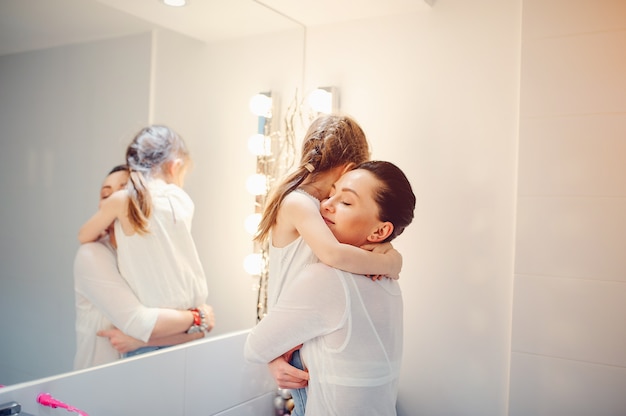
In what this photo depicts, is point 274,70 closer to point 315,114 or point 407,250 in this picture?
point 315,114

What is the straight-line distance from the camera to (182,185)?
1783 millimetres

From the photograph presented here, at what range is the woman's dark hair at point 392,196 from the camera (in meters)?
1.29

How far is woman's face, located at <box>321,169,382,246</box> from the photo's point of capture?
4.24 feet

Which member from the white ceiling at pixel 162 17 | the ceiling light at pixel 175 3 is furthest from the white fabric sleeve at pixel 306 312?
the ceiling light at pixel 175 3

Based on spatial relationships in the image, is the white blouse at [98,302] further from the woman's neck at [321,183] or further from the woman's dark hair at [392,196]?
the woman's dark hair at [392,196]

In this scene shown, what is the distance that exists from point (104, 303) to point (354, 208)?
71 cm

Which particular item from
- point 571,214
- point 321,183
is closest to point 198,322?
point 321,183

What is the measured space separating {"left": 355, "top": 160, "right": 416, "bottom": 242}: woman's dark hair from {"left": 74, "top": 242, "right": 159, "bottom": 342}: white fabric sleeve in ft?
2.34

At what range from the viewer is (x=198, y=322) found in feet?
6.12

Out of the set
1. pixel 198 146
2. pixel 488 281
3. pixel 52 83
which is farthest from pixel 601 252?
pixel 52 83

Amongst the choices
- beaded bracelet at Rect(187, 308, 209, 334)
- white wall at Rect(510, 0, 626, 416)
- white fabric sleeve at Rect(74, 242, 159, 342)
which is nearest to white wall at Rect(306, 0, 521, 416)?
white wall at Rect(510, 0, 626, 416)

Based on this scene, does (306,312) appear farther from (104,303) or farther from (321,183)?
(104,303)

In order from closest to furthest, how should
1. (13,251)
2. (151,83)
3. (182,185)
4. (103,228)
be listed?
(13,251)
(103,228)
(151,83)
(182,185)

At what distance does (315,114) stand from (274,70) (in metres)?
0.23
